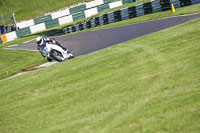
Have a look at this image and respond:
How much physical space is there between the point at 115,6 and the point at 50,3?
21064mm

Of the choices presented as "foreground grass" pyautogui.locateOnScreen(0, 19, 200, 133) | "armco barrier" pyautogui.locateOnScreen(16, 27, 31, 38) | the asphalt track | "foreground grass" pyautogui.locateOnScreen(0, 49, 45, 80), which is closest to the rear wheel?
the asphalt track

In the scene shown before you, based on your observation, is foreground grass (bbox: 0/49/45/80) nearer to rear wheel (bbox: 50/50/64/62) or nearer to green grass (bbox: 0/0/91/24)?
rear wheel (bbox: 50/50/64/62)

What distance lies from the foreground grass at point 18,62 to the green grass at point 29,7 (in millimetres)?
35048

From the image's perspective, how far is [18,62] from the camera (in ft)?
71.6

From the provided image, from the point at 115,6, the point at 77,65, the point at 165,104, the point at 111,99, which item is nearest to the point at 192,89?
the point at 165,104

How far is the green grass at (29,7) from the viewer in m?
59.4

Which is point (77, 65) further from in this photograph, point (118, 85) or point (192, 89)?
point (192, 89)

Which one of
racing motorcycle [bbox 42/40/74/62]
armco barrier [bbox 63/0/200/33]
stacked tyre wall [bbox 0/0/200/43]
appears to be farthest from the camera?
stacked tyre wall [bbox 0/0/200/43]

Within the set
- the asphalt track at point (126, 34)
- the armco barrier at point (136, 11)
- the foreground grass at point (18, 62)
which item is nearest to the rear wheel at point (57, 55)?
the asphalt track at point (126, 34)

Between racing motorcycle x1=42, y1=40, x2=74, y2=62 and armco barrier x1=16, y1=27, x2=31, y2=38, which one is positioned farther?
armco barrier x1=16, y1=27, x2=31, y2=38

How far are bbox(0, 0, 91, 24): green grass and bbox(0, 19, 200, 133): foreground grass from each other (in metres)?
47.8

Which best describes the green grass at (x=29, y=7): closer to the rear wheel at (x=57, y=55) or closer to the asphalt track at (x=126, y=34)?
the asphalt track at (x=126, y=34)

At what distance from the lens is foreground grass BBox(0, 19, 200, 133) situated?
641 cm

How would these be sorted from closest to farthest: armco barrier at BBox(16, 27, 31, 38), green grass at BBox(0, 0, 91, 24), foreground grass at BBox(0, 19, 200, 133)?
foreground grass at BBox(0, 19, 200, 133) < armco barrier at BBox(16, 27, 31, 38) < green grass at BBox(0, 0, 91, 24)
